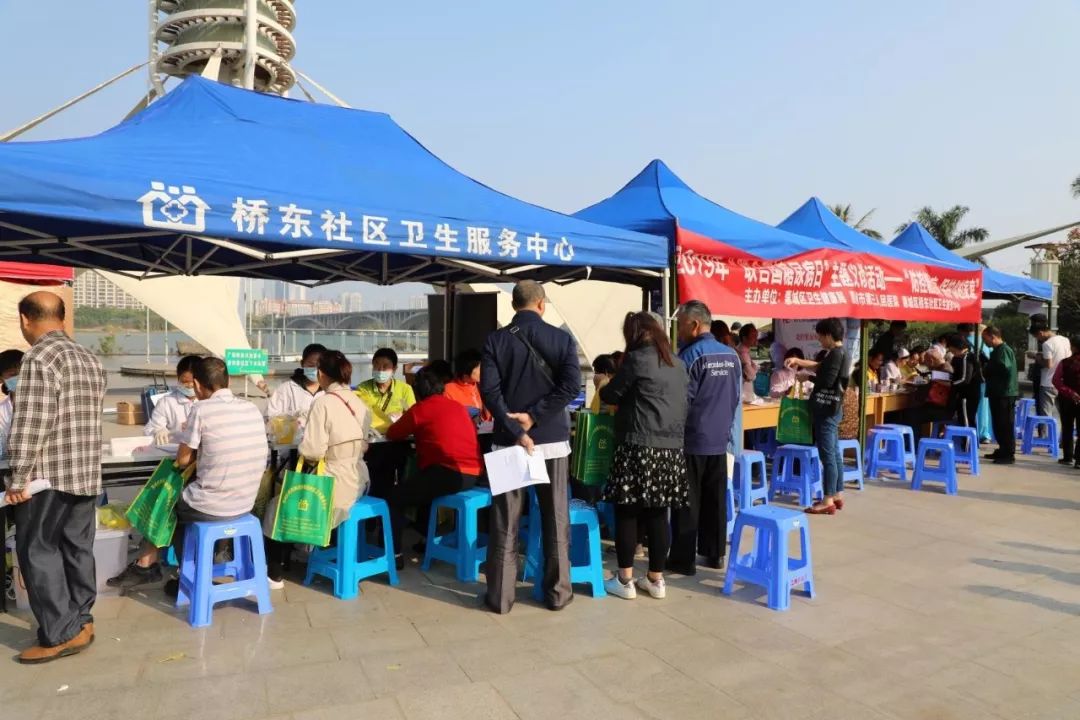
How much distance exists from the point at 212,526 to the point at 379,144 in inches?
106

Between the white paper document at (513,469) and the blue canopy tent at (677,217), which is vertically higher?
the blue canopy tent at (677,217)

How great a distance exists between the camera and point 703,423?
430 cm

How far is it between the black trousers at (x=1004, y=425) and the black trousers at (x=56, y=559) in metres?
8.91

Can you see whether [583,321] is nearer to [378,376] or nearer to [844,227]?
[844,227]

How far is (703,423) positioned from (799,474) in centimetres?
288

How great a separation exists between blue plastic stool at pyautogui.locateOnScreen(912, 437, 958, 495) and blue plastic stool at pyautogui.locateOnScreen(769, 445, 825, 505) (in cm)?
122

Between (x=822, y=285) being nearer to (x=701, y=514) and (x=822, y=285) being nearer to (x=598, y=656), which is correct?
(x=701, y=514)

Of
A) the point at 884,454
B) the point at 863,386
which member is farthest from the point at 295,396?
the point at 884,454

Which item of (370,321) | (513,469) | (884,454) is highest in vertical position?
(370,321)

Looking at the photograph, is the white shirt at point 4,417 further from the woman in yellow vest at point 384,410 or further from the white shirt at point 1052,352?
the white shirt at point 1052,352

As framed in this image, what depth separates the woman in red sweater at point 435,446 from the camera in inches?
169

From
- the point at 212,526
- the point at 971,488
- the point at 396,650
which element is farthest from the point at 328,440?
the point at 971,488

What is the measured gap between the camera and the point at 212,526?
349cm

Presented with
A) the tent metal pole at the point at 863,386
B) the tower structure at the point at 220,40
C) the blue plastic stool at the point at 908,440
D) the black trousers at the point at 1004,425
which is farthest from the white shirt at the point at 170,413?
the tower structure at the point at 220,40
